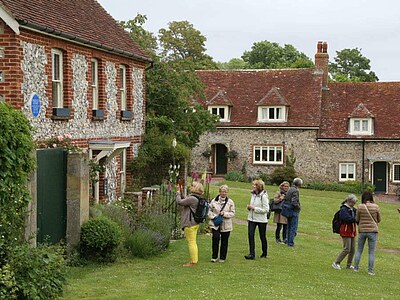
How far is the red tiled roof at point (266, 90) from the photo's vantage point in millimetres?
48094

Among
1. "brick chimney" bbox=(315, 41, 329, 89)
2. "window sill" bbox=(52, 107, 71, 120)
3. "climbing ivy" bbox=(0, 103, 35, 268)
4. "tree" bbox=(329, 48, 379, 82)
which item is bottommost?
"climbing ivy" bbox=(0, 103, 35, 268)

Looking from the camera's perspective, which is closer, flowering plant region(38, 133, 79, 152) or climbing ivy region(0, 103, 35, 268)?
climbing ivy region(0, 103, 35, 268)

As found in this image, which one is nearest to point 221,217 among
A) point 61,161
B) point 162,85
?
point 61,161

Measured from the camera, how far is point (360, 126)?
47531 mm

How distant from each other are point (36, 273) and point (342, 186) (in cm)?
3784

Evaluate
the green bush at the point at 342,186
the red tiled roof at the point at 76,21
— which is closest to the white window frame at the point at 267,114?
the green bush at the point at 342,186

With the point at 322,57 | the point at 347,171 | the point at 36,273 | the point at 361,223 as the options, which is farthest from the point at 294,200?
the point at 322,57

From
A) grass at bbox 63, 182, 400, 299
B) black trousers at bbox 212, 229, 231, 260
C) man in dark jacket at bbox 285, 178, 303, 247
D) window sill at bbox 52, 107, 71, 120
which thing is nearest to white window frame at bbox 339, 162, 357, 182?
grass at bbox 63, 182, 400, 299

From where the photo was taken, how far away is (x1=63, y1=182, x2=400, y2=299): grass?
12133 millimetres

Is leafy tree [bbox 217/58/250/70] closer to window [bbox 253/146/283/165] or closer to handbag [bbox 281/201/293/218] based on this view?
window [bbox 253/146/283/165]

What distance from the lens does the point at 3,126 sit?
10555 mm

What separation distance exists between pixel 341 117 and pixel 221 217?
34012mm

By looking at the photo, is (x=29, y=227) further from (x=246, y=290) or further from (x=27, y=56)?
(x=27, y=56)

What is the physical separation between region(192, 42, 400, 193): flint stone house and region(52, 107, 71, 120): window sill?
3033 centimetres
